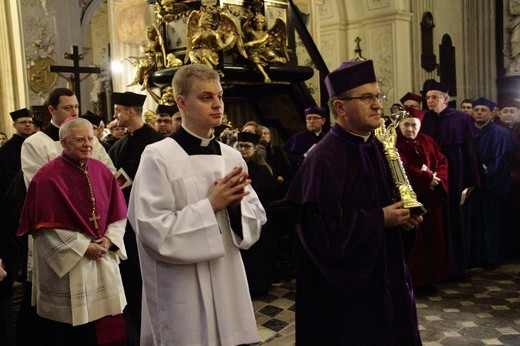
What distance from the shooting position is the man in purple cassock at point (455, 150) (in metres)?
6.75

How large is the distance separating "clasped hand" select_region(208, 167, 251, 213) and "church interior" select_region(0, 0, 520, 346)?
2386 mm

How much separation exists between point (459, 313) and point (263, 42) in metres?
4.61

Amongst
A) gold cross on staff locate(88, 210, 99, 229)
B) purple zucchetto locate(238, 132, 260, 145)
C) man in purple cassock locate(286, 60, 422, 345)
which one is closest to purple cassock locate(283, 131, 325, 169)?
purple zucchetto locate(238, 132, 260, 145)

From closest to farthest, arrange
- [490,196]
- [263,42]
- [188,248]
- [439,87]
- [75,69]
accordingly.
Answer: [188,248]
[439,87]
[490,196]
[263,42]
[75,69]

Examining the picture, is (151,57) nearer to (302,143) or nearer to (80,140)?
(302,143)

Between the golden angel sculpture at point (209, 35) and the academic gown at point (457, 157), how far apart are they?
278 cm

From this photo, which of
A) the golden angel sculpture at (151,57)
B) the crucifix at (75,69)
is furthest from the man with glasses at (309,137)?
the crucifix at (75,69)

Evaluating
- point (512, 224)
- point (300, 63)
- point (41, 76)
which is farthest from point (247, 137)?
point (41, 76)

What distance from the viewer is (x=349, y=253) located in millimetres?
2930

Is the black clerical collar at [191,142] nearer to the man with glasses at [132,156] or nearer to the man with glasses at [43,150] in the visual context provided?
the man with glasses at [43,150]

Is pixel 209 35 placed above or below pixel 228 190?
above

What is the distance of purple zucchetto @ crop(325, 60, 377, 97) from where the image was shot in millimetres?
3041

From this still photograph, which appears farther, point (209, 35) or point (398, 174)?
point (209, 35)

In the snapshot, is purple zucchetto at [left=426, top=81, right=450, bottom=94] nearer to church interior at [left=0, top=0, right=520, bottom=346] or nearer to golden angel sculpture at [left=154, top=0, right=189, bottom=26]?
church interior at [left=0, top=0, right=520, bottom=346]
